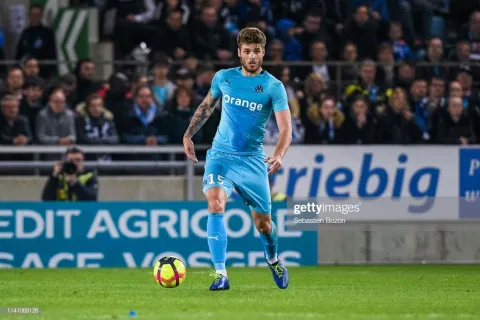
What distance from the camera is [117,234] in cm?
1677

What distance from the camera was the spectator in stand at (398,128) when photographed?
19.0 metres

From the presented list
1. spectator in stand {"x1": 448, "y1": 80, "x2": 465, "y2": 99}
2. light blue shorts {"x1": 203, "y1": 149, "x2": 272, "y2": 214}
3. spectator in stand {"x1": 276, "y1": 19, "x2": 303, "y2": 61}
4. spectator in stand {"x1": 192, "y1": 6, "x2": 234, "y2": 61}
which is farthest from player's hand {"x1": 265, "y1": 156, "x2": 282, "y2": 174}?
spectator in stand {"x1": 276, "y1": 19, "x2": 303, "y2": 61}

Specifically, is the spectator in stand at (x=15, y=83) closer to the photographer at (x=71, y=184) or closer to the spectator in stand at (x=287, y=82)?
the photographer at (x=71, y=184)

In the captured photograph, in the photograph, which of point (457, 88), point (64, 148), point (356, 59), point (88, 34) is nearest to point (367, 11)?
point (356, 59)

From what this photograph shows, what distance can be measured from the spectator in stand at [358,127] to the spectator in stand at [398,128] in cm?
23

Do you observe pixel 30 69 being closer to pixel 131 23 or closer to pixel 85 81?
pixel 85 81

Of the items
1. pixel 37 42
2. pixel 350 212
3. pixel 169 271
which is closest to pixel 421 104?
pixel 350 212

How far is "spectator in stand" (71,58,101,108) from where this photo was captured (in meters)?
18.9

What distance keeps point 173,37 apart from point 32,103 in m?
3.10

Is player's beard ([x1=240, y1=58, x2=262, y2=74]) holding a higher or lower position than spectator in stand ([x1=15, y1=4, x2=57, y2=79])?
higher

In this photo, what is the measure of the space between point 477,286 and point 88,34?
402 inches

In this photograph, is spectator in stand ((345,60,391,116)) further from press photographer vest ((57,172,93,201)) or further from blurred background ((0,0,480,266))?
press photographer vest ((57,172,93,201))

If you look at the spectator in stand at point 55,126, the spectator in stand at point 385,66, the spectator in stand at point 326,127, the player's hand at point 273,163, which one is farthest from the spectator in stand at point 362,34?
the player's hand at point 273,163
